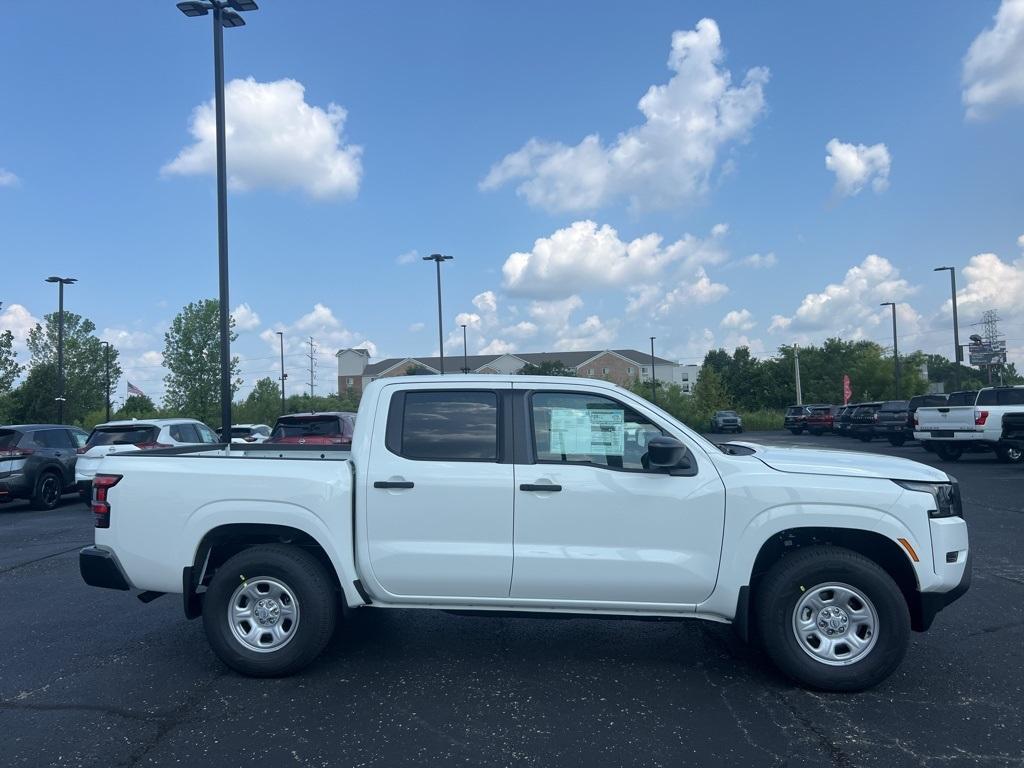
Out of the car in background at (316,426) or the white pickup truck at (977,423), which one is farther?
the white pickup truck at (977,423)

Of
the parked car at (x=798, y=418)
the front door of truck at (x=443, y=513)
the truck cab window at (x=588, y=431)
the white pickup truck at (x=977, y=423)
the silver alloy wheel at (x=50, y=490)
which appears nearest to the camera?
the front door of truck at (x=443, y=513)

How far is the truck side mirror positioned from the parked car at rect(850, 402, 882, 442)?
31250mm

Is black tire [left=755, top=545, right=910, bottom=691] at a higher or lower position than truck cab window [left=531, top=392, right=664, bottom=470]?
lower

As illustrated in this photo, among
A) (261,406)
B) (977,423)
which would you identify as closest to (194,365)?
(261,406)

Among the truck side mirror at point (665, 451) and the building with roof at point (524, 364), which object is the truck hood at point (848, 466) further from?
the building with roof at point (524, 364)

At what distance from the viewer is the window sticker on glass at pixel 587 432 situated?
4970 mm

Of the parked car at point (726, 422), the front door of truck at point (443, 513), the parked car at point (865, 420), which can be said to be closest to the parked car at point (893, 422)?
the parked car at point (865, 420)

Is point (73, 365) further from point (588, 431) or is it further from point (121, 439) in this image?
point (588, 431)

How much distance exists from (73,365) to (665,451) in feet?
165

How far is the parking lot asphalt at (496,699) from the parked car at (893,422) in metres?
26.2

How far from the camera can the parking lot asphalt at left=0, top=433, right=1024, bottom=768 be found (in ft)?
12.8

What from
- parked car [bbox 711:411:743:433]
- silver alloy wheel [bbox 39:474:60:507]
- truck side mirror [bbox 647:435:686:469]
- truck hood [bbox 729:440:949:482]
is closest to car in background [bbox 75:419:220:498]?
silver alloy wheel [bbox 39:474:60:507]

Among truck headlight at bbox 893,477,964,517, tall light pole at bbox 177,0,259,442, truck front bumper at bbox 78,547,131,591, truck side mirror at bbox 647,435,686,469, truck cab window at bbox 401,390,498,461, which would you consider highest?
tall light pole at bbox 177,0,259,442

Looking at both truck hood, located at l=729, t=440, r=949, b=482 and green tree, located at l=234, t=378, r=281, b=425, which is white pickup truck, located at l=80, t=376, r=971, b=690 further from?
green tree, located at l=234, t=378, r=281, b=425
